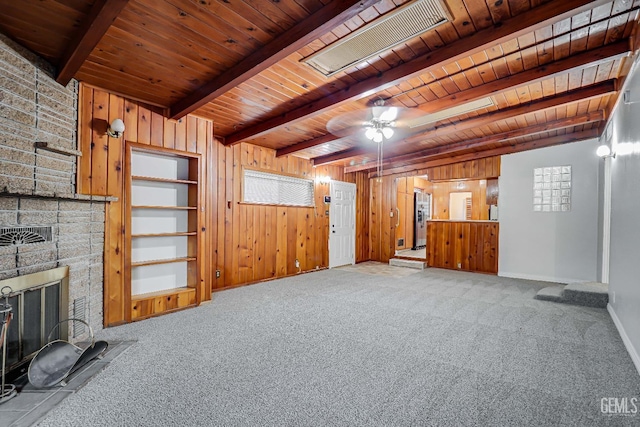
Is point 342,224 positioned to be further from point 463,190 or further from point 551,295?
point 463,190

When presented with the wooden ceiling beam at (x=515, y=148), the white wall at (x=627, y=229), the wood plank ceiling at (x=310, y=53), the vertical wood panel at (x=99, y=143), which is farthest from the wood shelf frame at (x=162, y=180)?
the wooden ceiling beam at (x=515, y=148)

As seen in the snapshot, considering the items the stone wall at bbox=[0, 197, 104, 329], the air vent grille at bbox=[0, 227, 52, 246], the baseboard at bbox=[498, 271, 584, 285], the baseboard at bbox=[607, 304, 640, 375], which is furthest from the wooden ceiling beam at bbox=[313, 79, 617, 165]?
the air vent grille at bbox=[0, 227, 52, 246]

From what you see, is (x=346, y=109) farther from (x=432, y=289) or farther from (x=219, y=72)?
(x=432, y=289)

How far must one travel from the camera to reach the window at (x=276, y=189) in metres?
5.19

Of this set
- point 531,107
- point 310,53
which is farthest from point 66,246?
point 531,107

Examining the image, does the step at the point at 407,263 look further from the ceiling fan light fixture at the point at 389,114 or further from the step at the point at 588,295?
the ceiling fan light fixture at the point at 389,114

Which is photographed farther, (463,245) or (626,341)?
(463,245)

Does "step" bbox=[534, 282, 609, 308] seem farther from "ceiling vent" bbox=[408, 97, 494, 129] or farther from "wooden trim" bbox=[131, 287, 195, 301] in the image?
"wooden trim" bbox=[131, 287, 195, 301]

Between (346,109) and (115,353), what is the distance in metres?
3.42

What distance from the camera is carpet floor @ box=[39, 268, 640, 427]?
5.62 ft

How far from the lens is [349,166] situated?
23.7 ft

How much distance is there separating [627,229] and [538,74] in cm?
167

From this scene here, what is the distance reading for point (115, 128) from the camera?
302cm

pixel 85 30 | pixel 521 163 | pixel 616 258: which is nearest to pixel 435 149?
pixel 521 163
